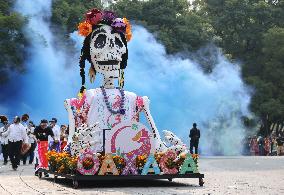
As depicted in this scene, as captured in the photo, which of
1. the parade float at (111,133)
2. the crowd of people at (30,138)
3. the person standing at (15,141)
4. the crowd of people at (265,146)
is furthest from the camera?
the crowd of people at (265,146)

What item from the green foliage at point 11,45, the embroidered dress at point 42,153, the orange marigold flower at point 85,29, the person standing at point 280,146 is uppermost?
the green foliage at point 11,45

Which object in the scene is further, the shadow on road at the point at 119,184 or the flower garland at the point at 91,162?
the shadow on road at the point at 119,184

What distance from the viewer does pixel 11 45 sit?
1583 inches

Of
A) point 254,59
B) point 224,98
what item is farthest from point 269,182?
point 254,59

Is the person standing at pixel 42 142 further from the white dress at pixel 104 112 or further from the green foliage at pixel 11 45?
the green foliage at pixel 11 45

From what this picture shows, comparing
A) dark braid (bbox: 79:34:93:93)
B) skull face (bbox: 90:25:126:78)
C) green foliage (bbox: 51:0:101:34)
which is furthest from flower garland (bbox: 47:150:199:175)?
green foliage (bbox: 51:0:101:34)

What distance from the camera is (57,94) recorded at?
4112cm

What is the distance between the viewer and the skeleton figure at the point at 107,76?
14656 millimetres

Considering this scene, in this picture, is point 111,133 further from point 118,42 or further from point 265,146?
point 265,146

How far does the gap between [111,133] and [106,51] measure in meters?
2.03

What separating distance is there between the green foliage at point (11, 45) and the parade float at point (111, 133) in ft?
81.6

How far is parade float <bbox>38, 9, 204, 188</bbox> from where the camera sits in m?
13.7

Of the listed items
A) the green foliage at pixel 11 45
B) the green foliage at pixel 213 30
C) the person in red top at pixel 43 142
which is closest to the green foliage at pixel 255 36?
the green foliage at pixel 213 30

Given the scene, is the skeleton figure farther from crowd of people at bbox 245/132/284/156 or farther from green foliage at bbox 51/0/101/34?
green foliage at bbox 51/0/101/34
